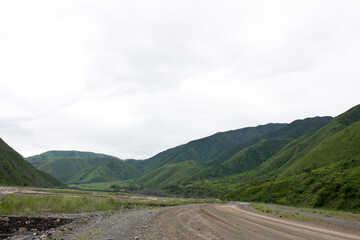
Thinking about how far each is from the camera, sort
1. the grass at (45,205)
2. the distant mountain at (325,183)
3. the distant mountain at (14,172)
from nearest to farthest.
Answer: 1. the grass at (45,205)
2. the distant mountain at (325,183)
3. the distant mountain at (14,172)

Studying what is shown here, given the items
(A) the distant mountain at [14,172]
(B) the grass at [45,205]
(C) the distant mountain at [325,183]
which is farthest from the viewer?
(A) the distant mountain at [14,172]

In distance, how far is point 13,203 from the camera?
3572 cm

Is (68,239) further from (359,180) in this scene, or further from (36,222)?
(359,180)

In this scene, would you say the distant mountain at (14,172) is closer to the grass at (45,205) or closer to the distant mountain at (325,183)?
the grass at (45,205)

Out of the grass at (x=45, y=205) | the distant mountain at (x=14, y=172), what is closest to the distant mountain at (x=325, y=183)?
the grass at (x=45, y=205)

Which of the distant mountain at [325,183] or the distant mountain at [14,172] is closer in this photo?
the distant mountain at [325,183]

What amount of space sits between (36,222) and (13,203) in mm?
9014

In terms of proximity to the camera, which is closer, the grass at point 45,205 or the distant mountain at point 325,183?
the grass at point 45,205

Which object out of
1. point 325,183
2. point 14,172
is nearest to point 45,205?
point 325,183

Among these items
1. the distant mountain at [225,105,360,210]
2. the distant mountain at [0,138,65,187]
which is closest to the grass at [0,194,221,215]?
the distant mountain at [225,105,360,210]

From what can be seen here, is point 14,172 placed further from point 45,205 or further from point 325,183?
point 325,183

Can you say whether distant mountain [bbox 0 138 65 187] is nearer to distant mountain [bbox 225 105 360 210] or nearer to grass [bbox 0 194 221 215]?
grass [bbox 0 194 221 215]

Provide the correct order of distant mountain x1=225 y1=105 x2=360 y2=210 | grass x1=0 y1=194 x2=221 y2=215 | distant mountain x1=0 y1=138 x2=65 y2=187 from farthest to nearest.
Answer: distant mountain x1=0 y1=138 x2=65 y2=187
distant mountain x1=225 y1=105 x2=360 y2=210
grass x1=0 y1=194 x2=221 y2=215

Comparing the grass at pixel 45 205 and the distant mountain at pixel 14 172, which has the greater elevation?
the distant mountain at pixel 14 172
